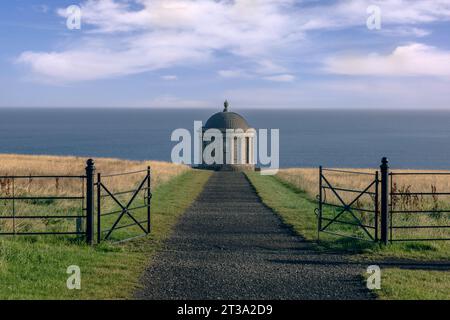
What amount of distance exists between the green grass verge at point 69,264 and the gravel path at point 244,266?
339 millimetres

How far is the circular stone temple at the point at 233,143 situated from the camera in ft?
137

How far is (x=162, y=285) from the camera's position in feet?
30.5

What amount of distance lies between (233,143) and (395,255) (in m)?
31.2

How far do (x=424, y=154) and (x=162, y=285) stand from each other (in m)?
108

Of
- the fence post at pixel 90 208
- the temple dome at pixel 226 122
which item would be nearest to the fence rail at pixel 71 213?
the fence post at pixel 90 208

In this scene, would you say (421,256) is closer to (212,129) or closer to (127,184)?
(127,184)

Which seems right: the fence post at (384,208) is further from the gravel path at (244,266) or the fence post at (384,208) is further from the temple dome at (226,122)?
the temple dome at (226,122)

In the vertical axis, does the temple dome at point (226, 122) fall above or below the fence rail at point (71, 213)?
above

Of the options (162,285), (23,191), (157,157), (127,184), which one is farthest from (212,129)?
(157,157)

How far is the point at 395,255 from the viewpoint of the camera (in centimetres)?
1156

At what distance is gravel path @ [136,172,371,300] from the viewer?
8.98m

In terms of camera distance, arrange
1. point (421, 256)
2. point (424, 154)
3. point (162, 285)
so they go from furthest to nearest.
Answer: point (424, 154) < point (421, 256) < point (162, 285)

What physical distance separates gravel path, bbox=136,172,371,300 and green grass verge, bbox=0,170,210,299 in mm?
339

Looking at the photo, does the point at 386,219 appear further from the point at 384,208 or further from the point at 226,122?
the point at 226,122
